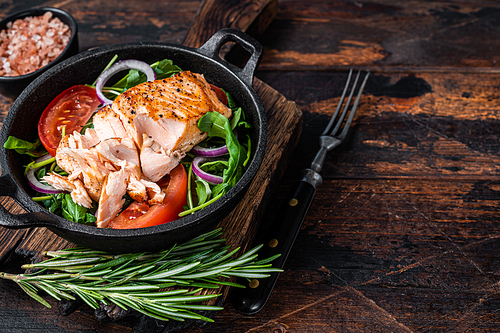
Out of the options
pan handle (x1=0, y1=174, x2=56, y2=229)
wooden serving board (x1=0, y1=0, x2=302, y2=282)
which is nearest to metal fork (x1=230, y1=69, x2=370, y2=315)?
wooden serving board (x1=0, y1=0, x2=302, y2=282)

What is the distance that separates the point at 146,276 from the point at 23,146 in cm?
95

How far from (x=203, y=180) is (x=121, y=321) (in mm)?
860

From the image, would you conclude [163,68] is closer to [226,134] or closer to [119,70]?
[119,70]

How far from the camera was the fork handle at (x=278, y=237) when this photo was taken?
199 cm

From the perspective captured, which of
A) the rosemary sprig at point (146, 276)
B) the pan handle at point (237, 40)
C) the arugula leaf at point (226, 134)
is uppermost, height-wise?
the pan handle at point (237, 40)

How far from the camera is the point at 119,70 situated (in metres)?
2.28

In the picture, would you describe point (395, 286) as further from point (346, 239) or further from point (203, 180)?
point (203, 180)

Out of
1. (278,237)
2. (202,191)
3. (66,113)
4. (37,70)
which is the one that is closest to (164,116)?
(202,191)

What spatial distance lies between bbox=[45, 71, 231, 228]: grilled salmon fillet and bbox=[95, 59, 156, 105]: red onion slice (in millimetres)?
243

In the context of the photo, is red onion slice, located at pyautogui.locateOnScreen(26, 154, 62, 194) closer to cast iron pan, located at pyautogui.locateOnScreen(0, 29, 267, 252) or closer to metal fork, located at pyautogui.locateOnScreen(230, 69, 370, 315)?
cast iron pan, located at pyautogui.locateOnScreen(0, 29, 267, 252)

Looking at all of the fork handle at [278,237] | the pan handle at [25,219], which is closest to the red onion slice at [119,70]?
the pan handle at [25,219]

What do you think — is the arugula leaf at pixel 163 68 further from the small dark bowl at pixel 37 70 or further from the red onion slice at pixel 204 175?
the small dark bowl at pixel 37 70

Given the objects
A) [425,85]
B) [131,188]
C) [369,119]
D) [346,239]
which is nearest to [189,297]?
[131,188]

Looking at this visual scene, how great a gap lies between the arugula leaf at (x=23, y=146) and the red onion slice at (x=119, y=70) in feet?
1.47
